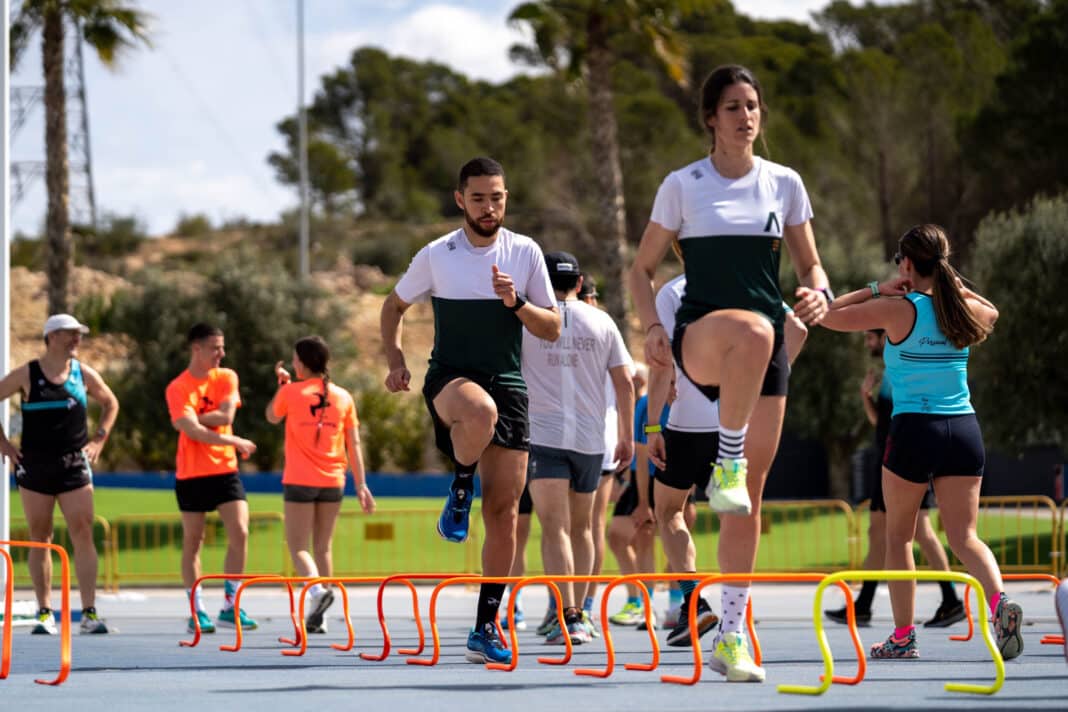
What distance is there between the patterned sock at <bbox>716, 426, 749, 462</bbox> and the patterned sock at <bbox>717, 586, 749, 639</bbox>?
1.71 ft

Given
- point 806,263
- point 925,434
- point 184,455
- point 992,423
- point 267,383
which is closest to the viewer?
point 806,263

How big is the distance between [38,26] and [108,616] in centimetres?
1614

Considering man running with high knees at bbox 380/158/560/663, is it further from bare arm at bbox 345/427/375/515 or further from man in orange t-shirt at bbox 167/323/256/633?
man in orange t-shirt at bbox 167/323/256/633

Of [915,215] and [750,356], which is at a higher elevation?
[915,215]

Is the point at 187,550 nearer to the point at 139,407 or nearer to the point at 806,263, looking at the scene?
the point at 806,263

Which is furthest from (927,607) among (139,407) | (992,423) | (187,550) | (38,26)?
(139,407)

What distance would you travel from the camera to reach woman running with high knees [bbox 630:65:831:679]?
6.13m

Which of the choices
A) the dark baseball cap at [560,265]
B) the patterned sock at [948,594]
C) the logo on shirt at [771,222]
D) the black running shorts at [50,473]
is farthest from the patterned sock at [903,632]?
the black running shorts at [50,473]

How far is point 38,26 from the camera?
2753cm

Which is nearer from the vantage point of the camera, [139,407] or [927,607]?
[927,607]

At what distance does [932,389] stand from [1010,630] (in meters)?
1.16

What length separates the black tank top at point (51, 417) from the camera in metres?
10.8

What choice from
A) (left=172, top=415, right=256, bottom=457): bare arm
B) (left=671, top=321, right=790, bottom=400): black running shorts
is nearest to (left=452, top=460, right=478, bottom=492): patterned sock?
(left=671, top=321, right=790, bottom=400): black running shorts

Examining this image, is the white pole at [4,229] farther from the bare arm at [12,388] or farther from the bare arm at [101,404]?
the bare arm at [12,388]
